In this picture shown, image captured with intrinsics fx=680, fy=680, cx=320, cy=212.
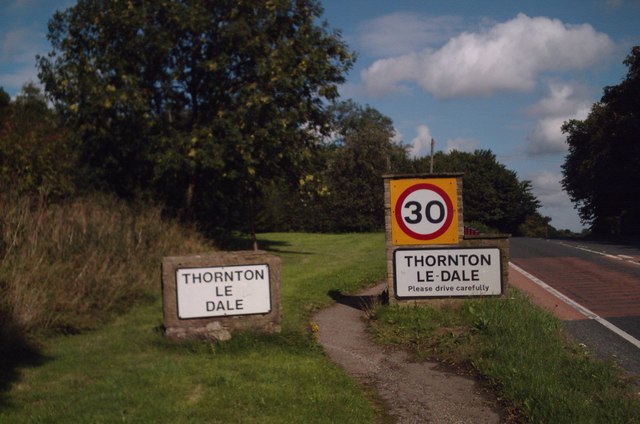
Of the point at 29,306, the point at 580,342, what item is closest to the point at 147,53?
the point at 29,306

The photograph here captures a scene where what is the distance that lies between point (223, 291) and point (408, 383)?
2.63 meters

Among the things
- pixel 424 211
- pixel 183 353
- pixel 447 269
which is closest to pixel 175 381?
pixel 183 353

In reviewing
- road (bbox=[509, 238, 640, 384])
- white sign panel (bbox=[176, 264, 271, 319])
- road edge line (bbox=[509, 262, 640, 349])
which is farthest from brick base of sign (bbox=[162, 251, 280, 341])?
road edge line (bbox=[509, 262, 640, 349])

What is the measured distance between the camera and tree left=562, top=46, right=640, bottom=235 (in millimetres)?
45594

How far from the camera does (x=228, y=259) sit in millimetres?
8406

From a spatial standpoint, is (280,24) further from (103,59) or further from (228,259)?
(228,259)

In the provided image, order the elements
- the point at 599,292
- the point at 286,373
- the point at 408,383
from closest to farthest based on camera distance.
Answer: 1. the point at 286,373
2. the point at 408,383
3. the point at 599,292

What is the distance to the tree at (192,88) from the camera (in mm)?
21281

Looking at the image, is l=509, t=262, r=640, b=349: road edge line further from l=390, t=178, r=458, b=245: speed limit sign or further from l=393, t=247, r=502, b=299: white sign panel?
l=390, t=178, r=458, b=245: speed limit sign

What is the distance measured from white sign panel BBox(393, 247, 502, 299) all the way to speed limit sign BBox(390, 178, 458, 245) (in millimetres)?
219

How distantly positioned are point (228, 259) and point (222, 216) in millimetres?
23170

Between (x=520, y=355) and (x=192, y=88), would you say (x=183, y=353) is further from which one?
(x=192, y=88)

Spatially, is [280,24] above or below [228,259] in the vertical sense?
above

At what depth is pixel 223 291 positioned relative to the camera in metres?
8.29
